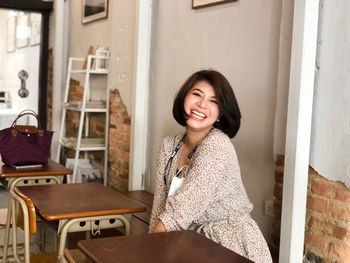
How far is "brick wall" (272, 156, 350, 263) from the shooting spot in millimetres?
2289

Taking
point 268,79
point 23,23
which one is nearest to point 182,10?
point 268,79

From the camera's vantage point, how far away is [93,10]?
5.49 m

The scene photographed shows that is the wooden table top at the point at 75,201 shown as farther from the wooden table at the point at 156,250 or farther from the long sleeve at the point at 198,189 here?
the wooden table at the point at 156,250

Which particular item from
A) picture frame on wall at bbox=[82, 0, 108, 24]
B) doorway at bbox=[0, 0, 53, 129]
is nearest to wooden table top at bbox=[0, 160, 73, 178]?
picture frame on wall at bbox=[82, 0, 108, 24]

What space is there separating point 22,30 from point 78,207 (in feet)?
16.0

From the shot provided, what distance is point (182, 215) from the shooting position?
196 cm

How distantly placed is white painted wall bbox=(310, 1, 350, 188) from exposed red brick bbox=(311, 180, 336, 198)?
0.04m

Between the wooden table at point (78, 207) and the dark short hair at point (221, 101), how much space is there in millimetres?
565

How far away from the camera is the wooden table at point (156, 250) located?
1517mm

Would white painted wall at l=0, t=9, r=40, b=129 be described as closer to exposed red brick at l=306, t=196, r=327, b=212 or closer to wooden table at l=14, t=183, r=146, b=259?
wooden table at l=14, t=183, r=146, b=259

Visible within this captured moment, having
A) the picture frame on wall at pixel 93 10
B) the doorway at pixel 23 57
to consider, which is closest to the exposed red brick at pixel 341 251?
the picture frame on wall at pixel 93 10

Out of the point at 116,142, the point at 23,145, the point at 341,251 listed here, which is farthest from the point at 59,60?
the point at 341,251

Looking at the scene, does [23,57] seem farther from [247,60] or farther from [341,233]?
[341,233]

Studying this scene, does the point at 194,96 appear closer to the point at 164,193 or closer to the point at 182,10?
the point at 164,193
